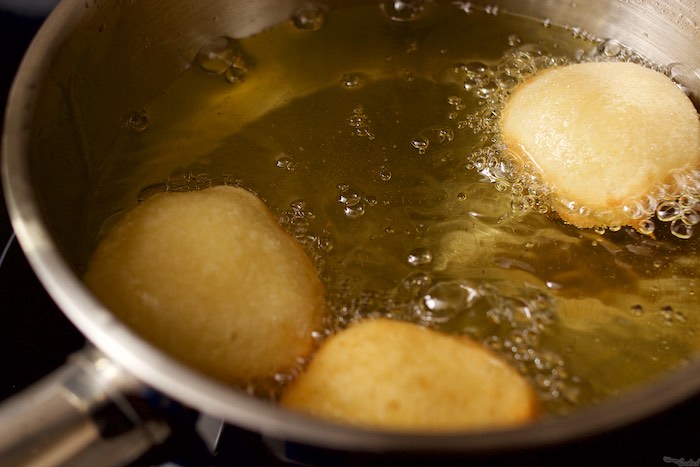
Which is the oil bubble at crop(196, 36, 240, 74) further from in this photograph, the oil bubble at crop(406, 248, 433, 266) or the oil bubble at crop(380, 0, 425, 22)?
the oil bubble at crop(406, 248, 433, 266)

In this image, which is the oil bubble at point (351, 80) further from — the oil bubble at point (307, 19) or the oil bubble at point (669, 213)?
the oil bubble at point (669, 213)

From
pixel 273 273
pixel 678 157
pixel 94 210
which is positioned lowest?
pixel 94 210

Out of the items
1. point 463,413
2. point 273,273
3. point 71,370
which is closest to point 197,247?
point 273,273

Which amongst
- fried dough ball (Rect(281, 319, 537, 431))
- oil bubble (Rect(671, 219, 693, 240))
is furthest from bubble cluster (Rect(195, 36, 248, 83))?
oil bubble (Rect(671, 219, 693, 240))

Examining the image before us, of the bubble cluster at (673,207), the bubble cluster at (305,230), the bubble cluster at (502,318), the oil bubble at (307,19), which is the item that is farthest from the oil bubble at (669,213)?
the oil bubble at (307,19)

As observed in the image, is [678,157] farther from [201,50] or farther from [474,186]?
[201,50]
